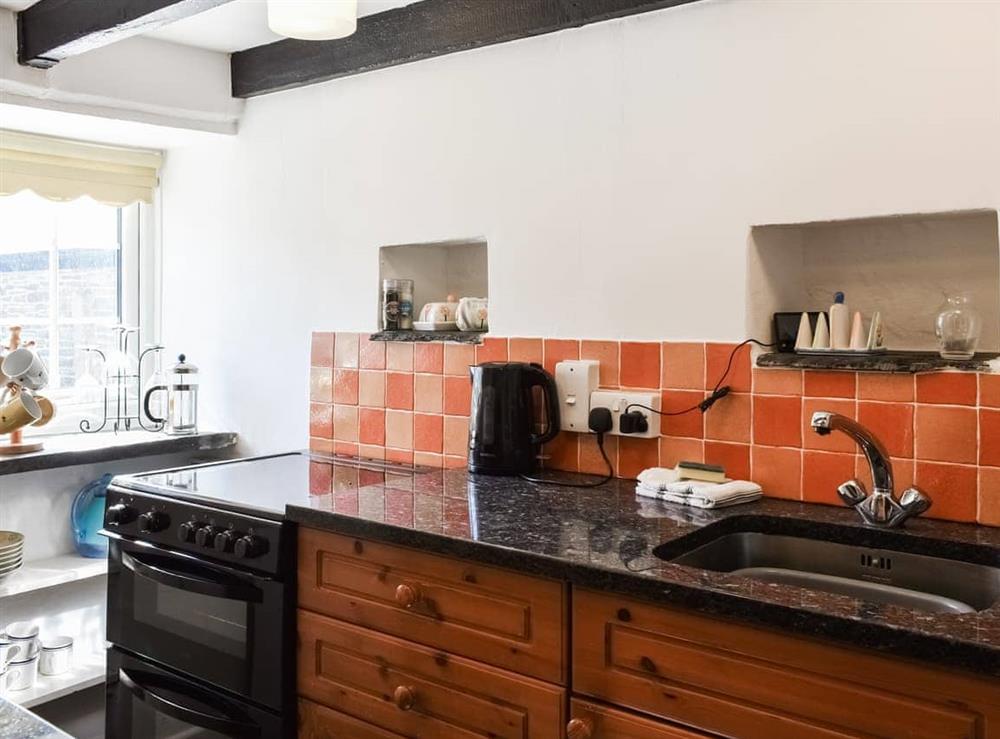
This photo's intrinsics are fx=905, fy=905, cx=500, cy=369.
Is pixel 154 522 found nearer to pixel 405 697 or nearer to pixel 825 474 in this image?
pixel 405 697

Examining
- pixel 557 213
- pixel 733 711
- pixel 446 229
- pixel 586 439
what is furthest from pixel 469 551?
pixel 446 229

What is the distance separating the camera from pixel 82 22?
7.63 ft

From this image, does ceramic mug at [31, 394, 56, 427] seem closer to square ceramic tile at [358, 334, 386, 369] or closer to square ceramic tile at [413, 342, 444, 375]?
square ceramic tile at [358, 334, 386, 369]

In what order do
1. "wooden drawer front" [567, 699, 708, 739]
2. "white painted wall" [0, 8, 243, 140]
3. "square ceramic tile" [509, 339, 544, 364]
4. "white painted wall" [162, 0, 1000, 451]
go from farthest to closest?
1. "white painted wall" [0, 8, 243, 140]
2. "square ceramic tile" [509, 339, 544, 364]
3. "white painted wall" [162, 0, 1000, 451]
4. "wooden drawer front" [567, 699, 708, 739]

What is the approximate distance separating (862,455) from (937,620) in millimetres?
677

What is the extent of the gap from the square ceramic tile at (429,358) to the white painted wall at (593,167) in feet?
0.68

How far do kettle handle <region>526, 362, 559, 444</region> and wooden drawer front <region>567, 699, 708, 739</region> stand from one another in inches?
31.7

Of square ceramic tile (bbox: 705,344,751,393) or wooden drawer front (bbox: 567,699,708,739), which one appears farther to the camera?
square ceramic tile (bbox: 705,344,751,393)

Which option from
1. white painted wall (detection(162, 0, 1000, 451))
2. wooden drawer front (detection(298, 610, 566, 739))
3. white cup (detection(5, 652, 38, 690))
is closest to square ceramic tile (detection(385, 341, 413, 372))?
white painted wall (detection(162, 0, 1000, 451))

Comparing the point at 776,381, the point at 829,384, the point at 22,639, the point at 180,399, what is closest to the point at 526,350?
the point at 776,381

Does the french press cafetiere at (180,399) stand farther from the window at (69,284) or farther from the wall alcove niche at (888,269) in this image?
the wall alcove niche at (888,269)

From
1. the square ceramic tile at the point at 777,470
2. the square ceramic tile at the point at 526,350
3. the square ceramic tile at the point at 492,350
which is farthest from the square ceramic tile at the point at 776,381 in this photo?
the square ceramic tile at the point at 492,350

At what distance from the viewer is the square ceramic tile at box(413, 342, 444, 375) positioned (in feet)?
8.31

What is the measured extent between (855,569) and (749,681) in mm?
501
